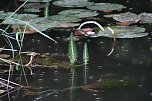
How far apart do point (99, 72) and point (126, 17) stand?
0.97 meters

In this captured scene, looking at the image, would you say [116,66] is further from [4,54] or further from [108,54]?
[4,54]

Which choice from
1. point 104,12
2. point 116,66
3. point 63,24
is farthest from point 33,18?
point 116,66

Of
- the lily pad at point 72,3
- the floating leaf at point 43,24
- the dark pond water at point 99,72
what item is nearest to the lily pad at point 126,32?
the dark pond water at point 99,72

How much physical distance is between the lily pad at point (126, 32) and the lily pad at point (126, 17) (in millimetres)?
176

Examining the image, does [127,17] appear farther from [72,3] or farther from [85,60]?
[85,60]

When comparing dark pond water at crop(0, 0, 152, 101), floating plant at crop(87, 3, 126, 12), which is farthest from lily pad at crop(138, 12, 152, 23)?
floating plant at crop(87, 3, 126, 12)

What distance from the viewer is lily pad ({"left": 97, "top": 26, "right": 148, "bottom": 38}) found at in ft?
8.50

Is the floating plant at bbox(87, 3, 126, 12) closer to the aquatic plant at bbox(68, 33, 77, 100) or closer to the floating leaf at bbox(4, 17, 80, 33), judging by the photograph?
the floating leaf at bbox(4, 17, 80, 33)

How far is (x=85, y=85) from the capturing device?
193 cm

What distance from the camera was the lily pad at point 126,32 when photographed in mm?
2590

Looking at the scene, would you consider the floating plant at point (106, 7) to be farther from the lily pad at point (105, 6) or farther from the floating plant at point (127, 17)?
the floating plant at point (127, 17)

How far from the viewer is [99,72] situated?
2.08 meters

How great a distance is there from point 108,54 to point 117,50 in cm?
8

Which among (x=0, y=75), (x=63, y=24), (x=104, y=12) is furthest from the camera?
(x=104, y=12)
